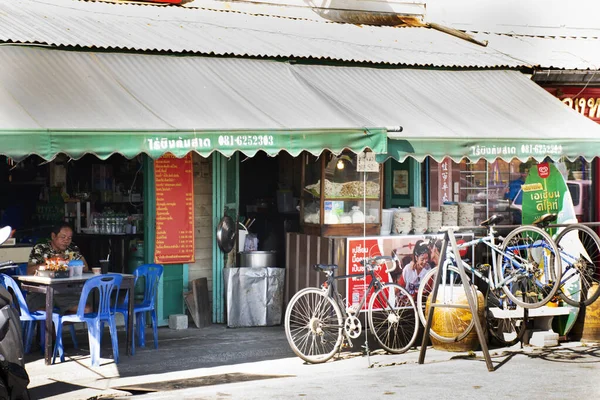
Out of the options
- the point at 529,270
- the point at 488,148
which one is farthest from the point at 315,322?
the point at 488,148

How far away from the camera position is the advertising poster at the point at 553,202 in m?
11.1

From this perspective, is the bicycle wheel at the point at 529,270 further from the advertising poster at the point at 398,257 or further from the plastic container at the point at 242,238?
the plastic container at the point at 242,238

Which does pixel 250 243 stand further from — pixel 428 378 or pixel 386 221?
pixel 428 378

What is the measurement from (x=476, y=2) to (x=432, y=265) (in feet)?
17.7

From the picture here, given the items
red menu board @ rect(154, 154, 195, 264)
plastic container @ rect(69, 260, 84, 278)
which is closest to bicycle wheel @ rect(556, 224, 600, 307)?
red menu board @ rect(154, 154, 195, 264)

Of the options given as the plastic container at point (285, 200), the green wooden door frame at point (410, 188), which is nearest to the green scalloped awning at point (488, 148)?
the green wooden door frame at point (410, 188)

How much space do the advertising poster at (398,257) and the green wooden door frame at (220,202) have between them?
1.91 m

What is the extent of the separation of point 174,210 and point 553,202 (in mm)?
4496

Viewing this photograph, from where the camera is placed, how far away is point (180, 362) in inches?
397

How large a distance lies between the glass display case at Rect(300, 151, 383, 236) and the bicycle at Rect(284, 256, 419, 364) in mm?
612

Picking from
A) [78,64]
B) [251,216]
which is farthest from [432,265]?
[78,64]

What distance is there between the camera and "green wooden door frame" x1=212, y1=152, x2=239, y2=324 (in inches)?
483

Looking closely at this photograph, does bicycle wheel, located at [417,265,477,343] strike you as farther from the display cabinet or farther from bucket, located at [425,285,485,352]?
the display cabinet

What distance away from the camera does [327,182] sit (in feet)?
37.8
